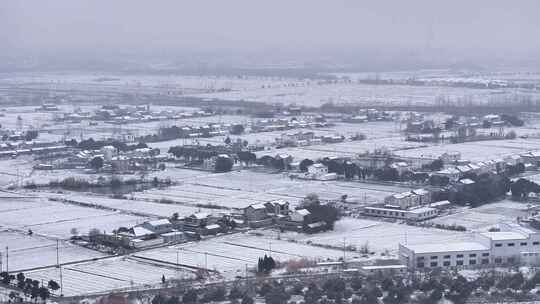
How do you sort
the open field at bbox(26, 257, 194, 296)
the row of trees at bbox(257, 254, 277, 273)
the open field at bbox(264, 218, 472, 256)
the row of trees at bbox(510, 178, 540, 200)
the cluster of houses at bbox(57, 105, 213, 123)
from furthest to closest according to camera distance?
the cluster of houses at bbox(57, 105, 213, 123)
the row of trees at bbox(510, 178, 540, 200)
the open field at bbox(264, 218, 472, 256)
the row of trees at bbox(257, 254, 277, 273)
the open field at bbox(26, 257, 194, 296)

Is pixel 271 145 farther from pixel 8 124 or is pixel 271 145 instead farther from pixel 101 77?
pixel 101 77

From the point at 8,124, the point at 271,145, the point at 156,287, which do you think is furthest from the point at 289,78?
the point at 156,287

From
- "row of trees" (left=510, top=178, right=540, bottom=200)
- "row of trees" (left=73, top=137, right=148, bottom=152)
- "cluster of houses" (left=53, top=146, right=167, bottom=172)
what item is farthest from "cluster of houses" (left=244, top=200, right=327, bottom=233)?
"row of trees" (left=73, top=137, right=148, bottom=152)

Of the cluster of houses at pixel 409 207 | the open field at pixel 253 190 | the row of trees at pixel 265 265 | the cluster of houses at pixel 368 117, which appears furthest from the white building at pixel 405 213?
the cluster of houses at pixel 368 117

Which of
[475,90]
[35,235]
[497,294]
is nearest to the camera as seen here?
[497,294]

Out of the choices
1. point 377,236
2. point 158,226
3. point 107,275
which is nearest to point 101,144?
point 158,226

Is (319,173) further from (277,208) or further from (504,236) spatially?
(504,236)

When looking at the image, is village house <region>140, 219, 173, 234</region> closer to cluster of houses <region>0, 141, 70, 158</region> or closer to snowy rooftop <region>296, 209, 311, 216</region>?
snowy rooftop <region>296, 209, 311, 216</region>
